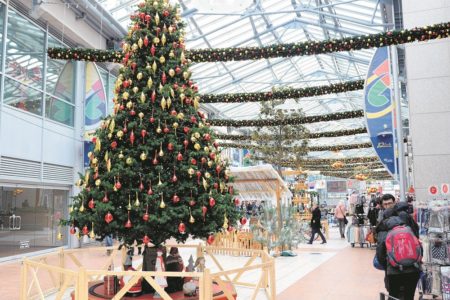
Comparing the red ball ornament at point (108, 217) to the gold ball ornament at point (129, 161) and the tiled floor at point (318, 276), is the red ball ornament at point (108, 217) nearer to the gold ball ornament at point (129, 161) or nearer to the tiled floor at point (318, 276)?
the gold ball ornament at point (129, 161)

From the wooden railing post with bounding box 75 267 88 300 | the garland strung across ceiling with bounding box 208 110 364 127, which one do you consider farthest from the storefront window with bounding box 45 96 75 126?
the wooden railing post with bounding box 75 267 88 300

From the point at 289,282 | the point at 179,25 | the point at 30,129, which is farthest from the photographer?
the point at 30,129

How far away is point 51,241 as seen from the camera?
13.7 meters

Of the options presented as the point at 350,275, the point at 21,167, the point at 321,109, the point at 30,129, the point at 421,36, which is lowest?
the point at 350,275

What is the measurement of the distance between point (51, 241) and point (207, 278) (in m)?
11.3

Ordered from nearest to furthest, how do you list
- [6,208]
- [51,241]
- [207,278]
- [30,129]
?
1. [207,278]
2. [6,208]
3. [30,129]
4. [51,241]

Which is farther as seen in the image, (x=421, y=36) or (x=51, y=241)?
(x=51, y=241)

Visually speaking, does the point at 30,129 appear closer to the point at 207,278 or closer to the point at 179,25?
the point at 179,25

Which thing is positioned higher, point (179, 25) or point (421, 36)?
point (421, 36)

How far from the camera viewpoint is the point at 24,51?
12.2m

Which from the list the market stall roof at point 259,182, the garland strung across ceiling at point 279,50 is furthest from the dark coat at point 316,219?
the garland strung across ceiling at point 279,50

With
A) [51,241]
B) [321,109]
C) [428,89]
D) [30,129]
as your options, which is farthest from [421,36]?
[321,109]

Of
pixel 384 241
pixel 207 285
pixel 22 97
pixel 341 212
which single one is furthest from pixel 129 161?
→ pixel 341 212

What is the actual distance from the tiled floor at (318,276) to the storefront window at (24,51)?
4955mm
